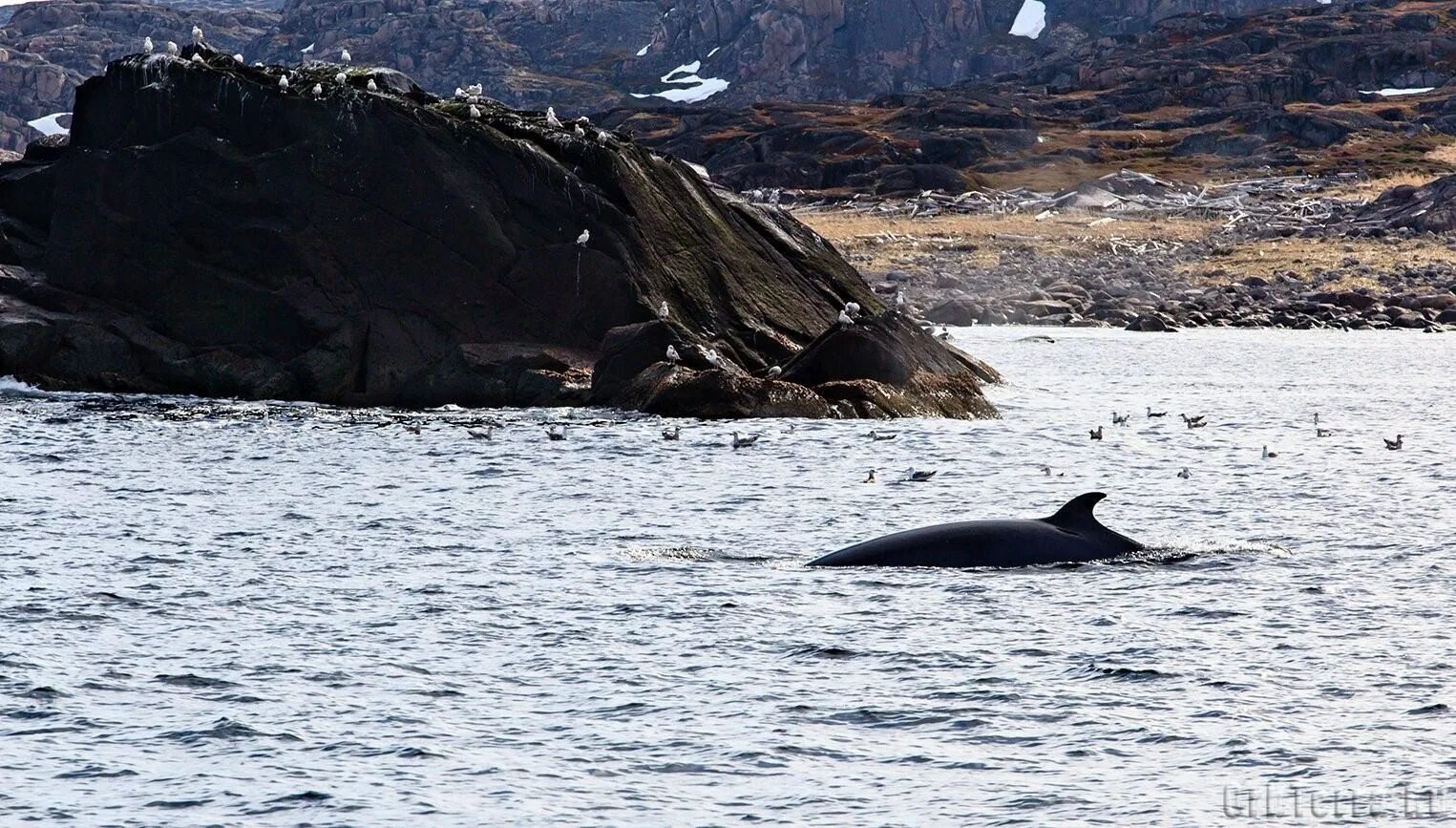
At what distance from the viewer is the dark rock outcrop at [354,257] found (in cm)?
3084

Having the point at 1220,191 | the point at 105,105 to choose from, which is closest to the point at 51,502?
the point at 105,105

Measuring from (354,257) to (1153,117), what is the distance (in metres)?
125

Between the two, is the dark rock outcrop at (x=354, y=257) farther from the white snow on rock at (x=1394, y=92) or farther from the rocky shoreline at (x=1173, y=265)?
the white snow on rock at (x=1394, y=92)

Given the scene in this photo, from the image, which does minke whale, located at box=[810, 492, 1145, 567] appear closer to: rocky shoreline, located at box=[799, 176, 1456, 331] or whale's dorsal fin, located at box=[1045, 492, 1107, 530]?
whale's dorsal fin, located at box=[1045, 492, 1107, 530]

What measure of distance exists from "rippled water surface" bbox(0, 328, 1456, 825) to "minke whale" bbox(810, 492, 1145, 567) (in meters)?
0.45

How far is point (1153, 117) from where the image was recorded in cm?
14562

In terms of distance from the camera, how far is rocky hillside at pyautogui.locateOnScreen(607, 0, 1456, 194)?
120375 millimetres

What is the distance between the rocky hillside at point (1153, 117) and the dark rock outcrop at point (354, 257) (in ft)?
263

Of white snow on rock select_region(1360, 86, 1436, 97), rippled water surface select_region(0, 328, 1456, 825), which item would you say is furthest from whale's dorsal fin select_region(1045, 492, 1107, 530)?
white snow on rock select_region(1360, 86, 1436, 97)

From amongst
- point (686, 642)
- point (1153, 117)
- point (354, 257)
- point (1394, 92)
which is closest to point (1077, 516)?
point (686, 642)

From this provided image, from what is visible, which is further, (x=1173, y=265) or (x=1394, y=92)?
(x=1394, y=92)

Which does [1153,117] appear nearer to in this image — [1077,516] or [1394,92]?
[1394,92]

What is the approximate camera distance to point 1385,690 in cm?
1102

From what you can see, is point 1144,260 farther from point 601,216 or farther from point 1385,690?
point 1385,690
